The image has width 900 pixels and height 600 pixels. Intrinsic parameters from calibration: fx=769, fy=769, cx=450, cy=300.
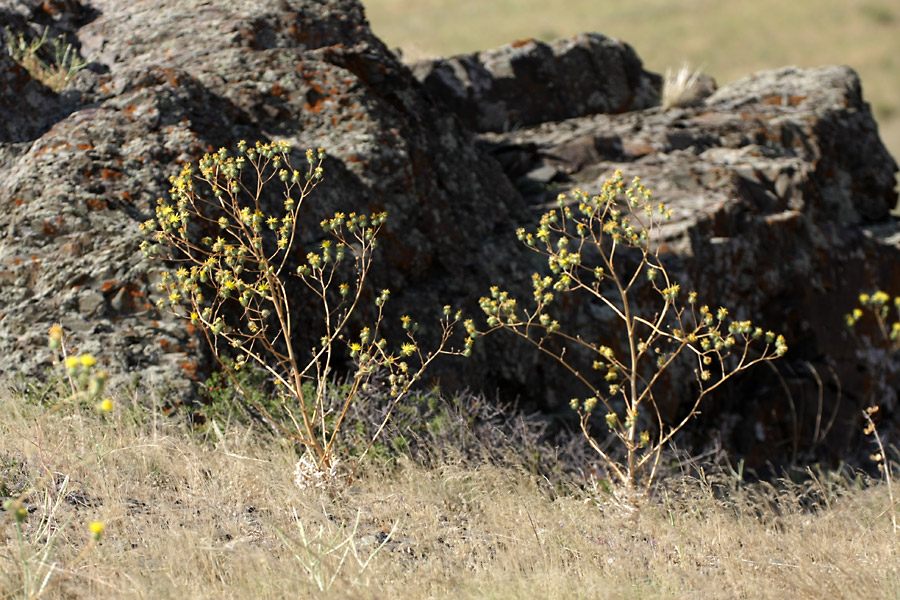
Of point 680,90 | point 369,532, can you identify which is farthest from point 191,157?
point 680,90

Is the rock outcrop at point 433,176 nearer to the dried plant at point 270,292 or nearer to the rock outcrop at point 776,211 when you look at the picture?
the rock outcrop at point 776,211

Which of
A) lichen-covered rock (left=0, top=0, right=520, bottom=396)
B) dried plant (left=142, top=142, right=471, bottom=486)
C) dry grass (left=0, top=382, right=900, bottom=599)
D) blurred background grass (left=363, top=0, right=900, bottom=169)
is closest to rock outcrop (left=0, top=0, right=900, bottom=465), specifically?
lichen-covered rock (left=0, top=0, right=520, bottom=396)

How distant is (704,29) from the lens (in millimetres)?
42938

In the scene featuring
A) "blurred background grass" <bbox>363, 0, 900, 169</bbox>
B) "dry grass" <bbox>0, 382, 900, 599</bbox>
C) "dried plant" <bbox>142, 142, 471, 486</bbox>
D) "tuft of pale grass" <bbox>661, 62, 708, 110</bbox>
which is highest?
"blurred background grass" <bbox>363, 0, 900, 169</bbox>

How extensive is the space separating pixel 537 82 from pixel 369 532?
6.17 metres

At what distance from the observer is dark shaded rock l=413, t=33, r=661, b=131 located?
7934 mm

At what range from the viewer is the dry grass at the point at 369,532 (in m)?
2.54

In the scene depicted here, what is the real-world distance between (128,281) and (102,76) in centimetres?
195

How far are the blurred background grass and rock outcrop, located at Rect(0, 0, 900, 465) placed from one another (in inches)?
1148

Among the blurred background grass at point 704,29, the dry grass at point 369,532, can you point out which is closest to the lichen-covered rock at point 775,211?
the dry grass at point 369,532

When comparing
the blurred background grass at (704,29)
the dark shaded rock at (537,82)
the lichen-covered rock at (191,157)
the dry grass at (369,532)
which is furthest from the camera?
the blurred background grass at (704,29)

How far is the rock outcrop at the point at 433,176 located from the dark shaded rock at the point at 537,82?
0.10 feet

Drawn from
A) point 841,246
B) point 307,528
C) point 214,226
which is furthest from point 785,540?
point 841,246

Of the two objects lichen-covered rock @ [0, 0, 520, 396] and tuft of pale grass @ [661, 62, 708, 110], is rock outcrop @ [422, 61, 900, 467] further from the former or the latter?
lichen-covered rock @ [0, 0, 520, 396]
